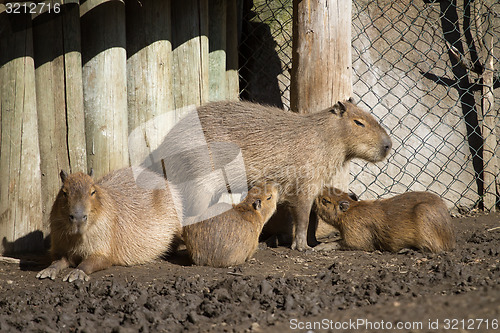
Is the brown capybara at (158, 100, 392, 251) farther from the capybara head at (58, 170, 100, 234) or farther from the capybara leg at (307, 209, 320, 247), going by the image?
the capybara head at (58, 170, 100, 234)

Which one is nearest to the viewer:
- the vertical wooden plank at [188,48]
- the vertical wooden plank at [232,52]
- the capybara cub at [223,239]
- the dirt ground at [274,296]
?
the dirt ground at [274,296]

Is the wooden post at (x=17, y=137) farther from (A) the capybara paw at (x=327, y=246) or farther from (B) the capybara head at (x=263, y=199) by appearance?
(A) the capybara paw at (x=327, y=246)

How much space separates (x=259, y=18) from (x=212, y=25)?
882mm

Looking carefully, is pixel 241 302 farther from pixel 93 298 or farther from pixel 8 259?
pixel 8 259

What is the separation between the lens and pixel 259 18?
6.09 meters

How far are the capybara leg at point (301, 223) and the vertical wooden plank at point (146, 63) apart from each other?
4.61 feet

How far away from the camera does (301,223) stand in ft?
15.6

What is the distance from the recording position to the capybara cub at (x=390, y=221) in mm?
4367

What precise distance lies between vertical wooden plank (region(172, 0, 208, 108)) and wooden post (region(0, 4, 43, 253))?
1296 mm

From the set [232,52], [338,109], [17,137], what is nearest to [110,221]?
[17,137]

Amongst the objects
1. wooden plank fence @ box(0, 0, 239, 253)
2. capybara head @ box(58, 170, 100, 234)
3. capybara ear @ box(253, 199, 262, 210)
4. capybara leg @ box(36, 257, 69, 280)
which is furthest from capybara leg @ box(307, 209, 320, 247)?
capybara leg @ box(36, 257, 69, 280)

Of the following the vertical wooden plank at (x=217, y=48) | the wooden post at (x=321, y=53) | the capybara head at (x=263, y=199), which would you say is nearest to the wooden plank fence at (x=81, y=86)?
the vertical wooden plank at (x=217, y=48)

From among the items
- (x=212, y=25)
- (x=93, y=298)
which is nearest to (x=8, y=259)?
(x=93, y=298)

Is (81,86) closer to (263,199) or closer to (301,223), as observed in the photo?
(263,199)
